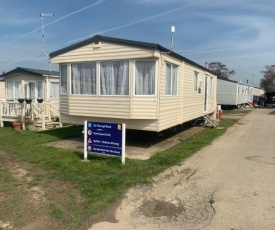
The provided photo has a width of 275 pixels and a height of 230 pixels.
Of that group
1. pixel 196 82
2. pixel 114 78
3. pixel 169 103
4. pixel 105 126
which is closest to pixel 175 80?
pixel 169 103

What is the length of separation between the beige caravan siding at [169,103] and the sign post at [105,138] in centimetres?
213

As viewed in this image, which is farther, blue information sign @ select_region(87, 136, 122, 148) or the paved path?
blue information sign @ select_region(87, 136, 122, 148)

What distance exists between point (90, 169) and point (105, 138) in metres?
0.94

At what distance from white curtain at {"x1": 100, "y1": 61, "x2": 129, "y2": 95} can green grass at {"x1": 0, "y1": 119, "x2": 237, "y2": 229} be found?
221cm

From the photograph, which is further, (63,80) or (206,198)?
(63,80)

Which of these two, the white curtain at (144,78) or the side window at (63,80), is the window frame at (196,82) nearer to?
the white curtain at (144,78)

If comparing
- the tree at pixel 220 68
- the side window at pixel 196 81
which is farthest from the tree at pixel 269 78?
the side window at pixel 196 81

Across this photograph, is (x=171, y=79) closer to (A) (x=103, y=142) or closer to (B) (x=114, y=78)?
(B) (x=114, y=78)

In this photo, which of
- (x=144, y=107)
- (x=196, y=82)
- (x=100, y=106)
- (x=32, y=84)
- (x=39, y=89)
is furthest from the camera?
(x=32, y=84)

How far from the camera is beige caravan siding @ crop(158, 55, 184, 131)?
875 cm

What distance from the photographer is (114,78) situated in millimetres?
8930

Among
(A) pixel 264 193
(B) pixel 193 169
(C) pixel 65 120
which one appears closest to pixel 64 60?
(C) pixel 65 120

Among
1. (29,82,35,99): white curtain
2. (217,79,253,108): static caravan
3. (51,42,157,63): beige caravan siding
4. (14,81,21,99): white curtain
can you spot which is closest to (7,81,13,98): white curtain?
(14,81,21,99): white curtain

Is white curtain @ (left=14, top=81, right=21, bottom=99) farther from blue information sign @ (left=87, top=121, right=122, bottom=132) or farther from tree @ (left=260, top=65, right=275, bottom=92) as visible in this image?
tree @ (left=260, top=65, right=275, bottom=92)
